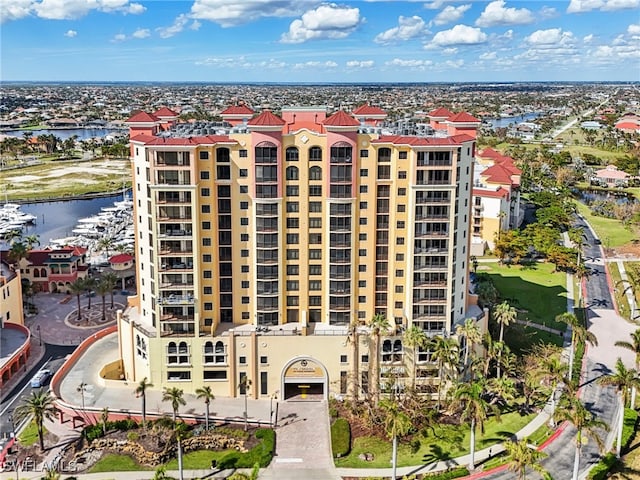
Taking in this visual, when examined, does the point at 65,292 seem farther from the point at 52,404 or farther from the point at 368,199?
the point at 368,199

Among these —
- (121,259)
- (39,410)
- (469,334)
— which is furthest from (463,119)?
(121,259)

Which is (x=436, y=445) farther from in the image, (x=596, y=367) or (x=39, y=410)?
(x=39, y=410)

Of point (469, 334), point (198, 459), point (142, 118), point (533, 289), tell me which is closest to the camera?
point (198, 459)

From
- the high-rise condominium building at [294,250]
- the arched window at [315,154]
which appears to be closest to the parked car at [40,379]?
the high-rise condominium building at [294,250]

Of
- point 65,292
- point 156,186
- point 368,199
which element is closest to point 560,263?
point 368,199

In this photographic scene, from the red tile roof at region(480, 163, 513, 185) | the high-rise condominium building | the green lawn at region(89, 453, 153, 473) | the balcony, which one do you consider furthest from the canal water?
the red tile roof at region(480, 163, 513, 185)
